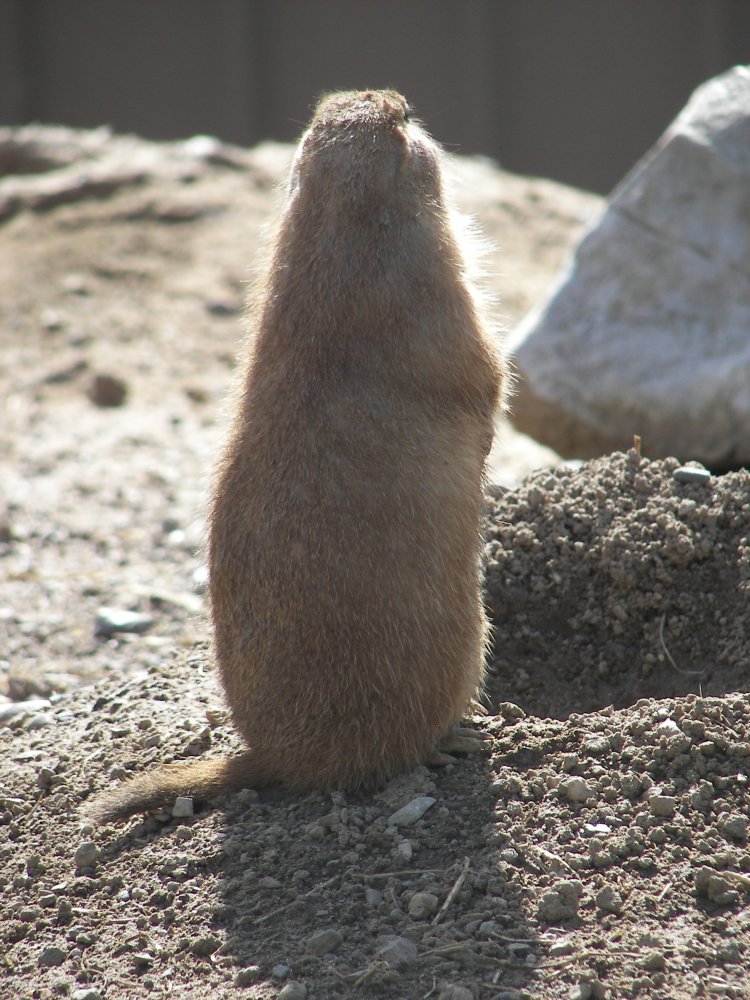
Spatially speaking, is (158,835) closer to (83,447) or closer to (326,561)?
(326,561)

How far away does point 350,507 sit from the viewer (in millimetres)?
3111

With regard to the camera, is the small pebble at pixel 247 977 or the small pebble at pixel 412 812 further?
the small pebble at pixel 412 812

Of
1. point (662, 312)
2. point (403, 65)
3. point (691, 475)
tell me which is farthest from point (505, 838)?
point (403, 65)

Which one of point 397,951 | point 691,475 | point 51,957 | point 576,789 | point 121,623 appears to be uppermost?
point 691,475

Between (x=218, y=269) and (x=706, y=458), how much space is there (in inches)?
186

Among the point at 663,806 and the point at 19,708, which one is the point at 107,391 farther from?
the point at 663,806

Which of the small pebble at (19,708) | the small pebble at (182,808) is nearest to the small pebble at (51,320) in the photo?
the small pebble at (19,708)

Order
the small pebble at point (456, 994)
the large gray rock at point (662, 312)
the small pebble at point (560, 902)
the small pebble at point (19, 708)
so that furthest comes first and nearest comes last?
the large gray rock at point (662, 312) < the small pebble at point (19, 708) < the small pebble at point (560, 902) < the small pebble at point (456, 994)

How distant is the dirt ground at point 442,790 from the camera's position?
2.63m

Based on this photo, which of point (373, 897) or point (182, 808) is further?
point (182, 808)

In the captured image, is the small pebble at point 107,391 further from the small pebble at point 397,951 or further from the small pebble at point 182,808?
the small pebble at point 397,951

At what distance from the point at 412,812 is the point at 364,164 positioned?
191 cm

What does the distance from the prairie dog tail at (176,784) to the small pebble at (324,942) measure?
26.1 inches

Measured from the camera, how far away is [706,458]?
517 cm
